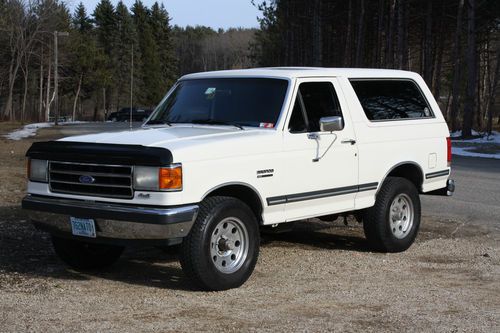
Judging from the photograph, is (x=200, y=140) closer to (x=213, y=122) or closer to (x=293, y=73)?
(x=213, y=122)

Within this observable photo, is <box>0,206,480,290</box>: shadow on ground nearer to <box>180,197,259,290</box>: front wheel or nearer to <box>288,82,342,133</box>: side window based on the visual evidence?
<box>180,197,259,290</box>: front wheel

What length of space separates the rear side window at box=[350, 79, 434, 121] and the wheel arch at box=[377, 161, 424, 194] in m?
0.57

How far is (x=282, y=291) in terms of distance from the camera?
6.47 meters

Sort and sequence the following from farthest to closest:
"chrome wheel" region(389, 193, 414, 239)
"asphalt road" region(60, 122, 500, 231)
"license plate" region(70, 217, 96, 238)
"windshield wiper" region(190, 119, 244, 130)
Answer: "asphalt road" region(60, 122, 500, 231) < "chrome wheel" region(389, 193, 414, 239) < "windshield wiper" region(190, 119, 244, 130) < "license plate" region(70, 217, 96, 238)

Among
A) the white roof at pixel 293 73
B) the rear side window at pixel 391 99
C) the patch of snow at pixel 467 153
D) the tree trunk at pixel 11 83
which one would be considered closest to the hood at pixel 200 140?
the white roof at pixel 293 73

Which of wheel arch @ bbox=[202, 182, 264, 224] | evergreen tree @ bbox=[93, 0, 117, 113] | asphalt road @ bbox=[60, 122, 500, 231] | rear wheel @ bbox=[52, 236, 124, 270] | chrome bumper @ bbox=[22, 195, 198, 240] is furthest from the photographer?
evergreen tree @ bbox=[93, 0, 117, 113]

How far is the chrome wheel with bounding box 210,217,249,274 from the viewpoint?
251 inches

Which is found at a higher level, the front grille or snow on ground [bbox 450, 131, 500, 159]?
the front grille

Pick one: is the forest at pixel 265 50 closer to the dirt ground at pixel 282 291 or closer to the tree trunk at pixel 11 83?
the tree trunk at pixel 11 83

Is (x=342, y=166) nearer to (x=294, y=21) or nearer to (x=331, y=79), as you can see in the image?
(x=331, y=79)

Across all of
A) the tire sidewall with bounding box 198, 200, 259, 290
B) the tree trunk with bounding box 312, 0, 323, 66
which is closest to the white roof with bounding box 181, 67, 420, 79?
the tire sidewall with bounding box 198, 200, 259, 290

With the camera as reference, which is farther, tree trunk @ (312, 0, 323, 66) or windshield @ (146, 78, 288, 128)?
tree trunk @ (312, 0, 323, 66)

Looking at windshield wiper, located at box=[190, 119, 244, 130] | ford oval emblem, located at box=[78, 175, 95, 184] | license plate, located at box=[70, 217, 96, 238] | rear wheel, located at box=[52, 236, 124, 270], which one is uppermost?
windshield wiper, located at box=[190, 119, 244, 130]

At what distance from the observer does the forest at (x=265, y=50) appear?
1543 inches
